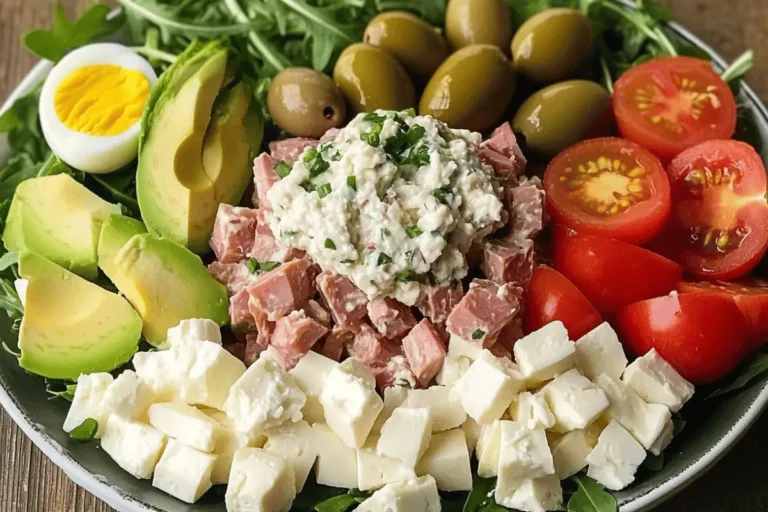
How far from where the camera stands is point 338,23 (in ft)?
8.98

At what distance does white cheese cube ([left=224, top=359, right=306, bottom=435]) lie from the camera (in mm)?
1837

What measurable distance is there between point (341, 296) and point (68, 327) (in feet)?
2.46

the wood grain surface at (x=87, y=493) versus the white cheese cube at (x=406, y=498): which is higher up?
the white cheese cube at (x=406, y=498)

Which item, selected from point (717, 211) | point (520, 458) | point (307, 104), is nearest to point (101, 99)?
point (307, 104)

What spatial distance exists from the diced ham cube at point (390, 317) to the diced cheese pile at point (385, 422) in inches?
6.1

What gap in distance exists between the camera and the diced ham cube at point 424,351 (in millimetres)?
1979

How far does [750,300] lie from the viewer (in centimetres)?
203

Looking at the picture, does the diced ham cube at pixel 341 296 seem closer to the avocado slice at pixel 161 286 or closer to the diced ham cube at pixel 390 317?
the diced ham cube at pixel 390 317

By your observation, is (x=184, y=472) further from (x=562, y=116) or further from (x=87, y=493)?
(x=562, y=116)

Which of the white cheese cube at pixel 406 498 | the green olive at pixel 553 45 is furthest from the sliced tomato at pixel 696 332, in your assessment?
the green olive at pixel 553 45

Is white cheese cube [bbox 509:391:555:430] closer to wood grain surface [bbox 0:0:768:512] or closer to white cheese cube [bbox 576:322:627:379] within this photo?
white cheese cube [bbox 576:322:627:379]

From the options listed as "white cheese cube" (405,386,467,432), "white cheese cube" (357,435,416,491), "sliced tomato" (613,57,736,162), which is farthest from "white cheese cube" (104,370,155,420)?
"sliced tomato" (613,57,736,162)

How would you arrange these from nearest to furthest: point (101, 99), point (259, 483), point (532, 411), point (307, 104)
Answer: point (259, 483), point (532, 411), point (307, 104), point (101, 99)

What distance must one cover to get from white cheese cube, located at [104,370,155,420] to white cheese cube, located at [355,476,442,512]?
61cm
